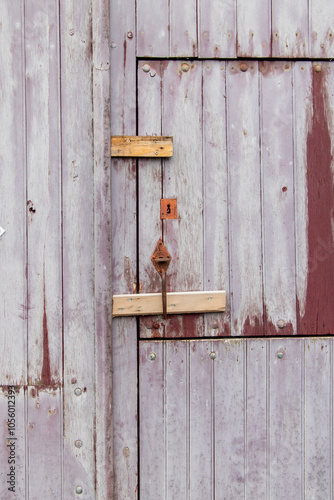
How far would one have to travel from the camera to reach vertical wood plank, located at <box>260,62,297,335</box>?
60.7 inches

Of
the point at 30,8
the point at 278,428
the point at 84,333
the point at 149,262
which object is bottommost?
the point at 278,428

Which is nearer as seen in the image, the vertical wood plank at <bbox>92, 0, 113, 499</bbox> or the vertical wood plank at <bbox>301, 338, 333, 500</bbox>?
the vertical wood plank at <bbox>92, 0, 113, 499</bbox>

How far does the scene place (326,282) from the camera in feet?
5.14

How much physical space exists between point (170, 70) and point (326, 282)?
925 millimetres

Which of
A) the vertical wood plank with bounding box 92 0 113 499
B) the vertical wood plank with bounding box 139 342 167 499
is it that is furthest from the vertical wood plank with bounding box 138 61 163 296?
the vertical wood plank with bounding box 139 342 167 499

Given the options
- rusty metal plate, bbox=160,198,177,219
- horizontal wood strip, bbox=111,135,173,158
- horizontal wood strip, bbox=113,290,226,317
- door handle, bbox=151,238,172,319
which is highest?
horizontal wood strip, bbox=111,135,173,158

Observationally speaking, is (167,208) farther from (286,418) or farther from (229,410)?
(286,418)

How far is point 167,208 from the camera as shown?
1.53 metres

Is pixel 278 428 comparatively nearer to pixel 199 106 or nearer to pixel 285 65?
pixel 199 106

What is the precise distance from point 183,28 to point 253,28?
9.6 inches

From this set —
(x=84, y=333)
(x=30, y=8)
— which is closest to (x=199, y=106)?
(x=30, y=8)

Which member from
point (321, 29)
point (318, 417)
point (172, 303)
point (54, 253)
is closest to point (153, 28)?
point (321, 29)

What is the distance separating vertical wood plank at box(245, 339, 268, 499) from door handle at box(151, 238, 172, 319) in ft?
1.14

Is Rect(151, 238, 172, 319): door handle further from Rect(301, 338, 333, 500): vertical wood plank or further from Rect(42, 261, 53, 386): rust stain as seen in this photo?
Rect(301, 338, 333, 500): vertical wood plank
